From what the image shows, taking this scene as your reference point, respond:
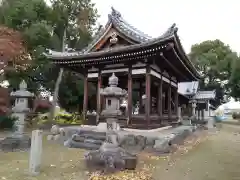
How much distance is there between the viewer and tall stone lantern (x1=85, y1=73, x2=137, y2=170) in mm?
6867

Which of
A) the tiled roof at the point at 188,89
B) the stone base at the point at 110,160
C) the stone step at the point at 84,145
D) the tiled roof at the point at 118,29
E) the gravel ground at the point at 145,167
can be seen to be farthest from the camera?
the tiled roof at the point at 188,89

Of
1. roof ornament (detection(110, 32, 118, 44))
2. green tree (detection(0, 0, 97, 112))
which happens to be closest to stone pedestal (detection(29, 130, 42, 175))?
roof ornament (detection(110, 32, 118, 44))

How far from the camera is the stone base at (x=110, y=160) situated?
22.4 ft

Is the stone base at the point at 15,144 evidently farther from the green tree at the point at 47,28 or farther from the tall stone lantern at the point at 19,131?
the green tree at the point at 47,28

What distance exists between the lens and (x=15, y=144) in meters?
10.0

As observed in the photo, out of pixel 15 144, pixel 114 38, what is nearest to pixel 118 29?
pixel 114 38

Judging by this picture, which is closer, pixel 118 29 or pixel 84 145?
pixel 84 145

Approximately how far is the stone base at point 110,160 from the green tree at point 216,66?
3959cm

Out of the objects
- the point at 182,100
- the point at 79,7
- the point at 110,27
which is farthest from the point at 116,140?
the point at 182,100

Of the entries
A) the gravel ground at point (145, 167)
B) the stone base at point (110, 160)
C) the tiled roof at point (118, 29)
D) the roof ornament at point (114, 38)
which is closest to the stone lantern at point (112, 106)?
the stone base at point (110, 160)

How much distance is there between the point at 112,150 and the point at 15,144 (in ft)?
16.6

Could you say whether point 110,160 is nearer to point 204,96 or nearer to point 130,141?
point 130,141

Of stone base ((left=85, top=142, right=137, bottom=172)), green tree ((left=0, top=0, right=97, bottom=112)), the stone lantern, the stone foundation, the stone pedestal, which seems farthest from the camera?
green tree ((left=0, top=0, right=97, bottom=112))

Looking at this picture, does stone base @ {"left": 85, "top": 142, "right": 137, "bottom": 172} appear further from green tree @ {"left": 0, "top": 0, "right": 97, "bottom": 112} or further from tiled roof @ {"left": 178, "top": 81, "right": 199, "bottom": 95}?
tiled roof @ {"left": 178, "top": 81, "right": 199, "bottom": 95}
